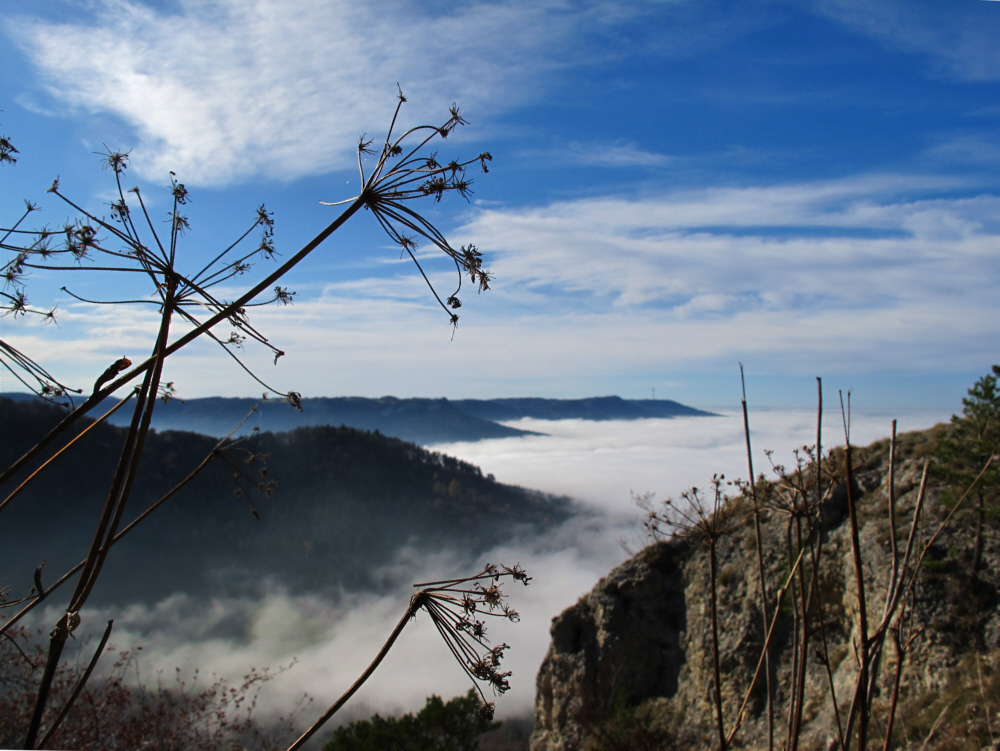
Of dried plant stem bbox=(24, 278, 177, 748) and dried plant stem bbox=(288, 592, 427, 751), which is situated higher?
dried plant stem bbox=(24, 278, 177, 748)

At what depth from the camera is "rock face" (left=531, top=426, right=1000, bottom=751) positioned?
48.4 ft

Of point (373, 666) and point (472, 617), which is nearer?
point (373, 666)

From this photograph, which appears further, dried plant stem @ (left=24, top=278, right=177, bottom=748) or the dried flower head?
the dried flower head

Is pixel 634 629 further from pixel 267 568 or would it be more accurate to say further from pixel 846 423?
pixel 267 568

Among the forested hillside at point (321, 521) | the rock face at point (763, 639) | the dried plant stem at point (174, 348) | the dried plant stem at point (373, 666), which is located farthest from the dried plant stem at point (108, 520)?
the forested hillside at point (321, 521)

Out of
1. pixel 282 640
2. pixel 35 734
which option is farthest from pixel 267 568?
pixel 35 734

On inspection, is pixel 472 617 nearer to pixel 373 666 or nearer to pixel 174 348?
pixel 373 666

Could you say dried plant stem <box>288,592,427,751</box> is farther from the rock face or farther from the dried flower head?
the rock face

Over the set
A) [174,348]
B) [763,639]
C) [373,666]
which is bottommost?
[763,639]

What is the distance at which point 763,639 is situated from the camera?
14234 mm

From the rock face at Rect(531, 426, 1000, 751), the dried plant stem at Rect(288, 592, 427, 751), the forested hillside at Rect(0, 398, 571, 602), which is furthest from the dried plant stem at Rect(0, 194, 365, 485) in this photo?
the forested hillside at Rect(0, 398, 571, 602)

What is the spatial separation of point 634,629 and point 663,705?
2977 millimetres

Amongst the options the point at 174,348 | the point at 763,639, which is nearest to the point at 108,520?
the point at 174,348

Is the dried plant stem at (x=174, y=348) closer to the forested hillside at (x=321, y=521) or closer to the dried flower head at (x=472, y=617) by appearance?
the dried flower head at (x=472, y=617)
